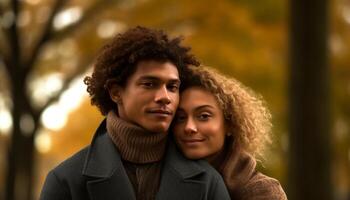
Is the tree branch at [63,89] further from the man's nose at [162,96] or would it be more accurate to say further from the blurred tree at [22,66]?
the man's nose at [162,96]

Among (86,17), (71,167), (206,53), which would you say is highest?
(86,17)

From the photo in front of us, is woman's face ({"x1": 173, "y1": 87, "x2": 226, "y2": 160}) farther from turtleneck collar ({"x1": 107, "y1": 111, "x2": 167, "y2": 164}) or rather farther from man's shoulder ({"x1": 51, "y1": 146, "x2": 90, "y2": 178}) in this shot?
man's shoulder ({"x1": 51, "y1": 146, "x2": 90, "y2": 178})

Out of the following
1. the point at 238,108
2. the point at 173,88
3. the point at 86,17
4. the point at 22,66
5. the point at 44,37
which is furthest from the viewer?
the point at 86,17

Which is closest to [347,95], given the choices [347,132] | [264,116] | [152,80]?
[347,132]

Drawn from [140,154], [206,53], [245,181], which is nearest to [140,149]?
[140,154]

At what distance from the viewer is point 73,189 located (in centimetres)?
345

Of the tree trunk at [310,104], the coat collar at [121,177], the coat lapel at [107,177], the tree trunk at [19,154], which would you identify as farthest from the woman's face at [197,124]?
the tree trunk at [19,154]

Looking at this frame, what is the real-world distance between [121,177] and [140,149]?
0.16m

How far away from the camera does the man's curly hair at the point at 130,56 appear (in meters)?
3.51

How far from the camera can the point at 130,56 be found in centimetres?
351

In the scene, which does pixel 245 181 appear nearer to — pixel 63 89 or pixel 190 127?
pixel 190 127

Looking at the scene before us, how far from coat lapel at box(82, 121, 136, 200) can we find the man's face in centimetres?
20

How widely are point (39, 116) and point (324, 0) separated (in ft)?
21.2

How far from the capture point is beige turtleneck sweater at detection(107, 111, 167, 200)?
3.49m
